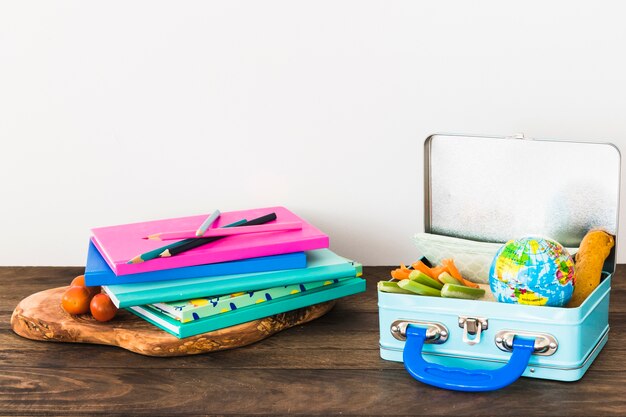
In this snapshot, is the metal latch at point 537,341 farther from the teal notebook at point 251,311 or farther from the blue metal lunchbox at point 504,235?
the teal notebook at point 251,311

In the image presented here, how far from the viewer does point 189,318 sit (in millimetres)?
1131

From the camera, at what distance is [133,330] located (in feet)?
3.80

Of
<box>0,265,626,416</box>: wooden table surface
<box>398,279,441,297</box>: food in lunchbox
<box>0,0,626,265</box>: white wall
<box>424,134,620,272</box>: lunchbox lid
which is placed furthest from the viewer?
<box>0,0,626,265</box>: white wall

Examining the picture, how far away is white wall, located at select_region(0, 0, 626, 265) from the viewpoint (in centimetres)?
141

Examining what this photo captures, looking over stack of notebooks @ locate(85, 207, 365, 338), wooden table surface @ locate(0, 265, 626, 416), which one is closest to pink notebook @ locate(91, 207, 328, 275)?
stack of notebooks @ locate(85, 207, 365, 338)

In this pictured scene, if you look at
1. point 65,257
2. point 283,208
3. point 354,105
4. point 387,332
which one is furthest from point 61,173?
point 387,332

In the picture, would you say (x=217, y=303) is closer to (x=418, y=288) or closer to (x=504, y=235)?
(x=418, y=288)

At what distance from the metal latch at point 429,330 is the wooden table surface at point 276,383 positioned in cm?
Result: 4

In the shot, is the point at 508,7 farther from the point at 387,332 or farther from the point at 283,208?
the point at 387,332

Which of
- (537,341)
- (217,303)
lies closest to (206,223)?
(217,303)

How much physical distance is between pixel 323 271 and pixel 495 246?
0.77ft

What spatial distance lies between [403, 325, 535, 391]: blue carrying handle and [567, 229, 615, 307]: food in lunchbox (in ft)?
0.35

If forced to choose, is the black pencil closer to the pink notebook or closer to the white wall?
the pink notebook

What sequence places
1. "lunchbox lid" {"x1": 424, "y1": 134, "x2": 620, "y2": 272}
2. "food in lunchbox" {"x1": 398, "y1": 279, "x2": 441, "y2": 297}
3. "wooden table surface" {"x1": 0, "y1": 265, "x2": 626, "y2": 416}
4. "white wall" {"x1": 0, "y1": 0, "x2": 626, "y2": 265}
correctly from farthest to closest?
"white wall" {"x1": 0, "y1": 0, "x2": 626, "y2": 265} → "lunchbox lid" {"x1": 424, "y1": 134, "x2": 620, "y2": 272} → "food in lunchbox" {"x1": 398, "y1": 279, "x2": 441, "y2": 297} → "wooden table surface" {"x1": 0, "y1": 265, "x2": 626, "y2": 416}
